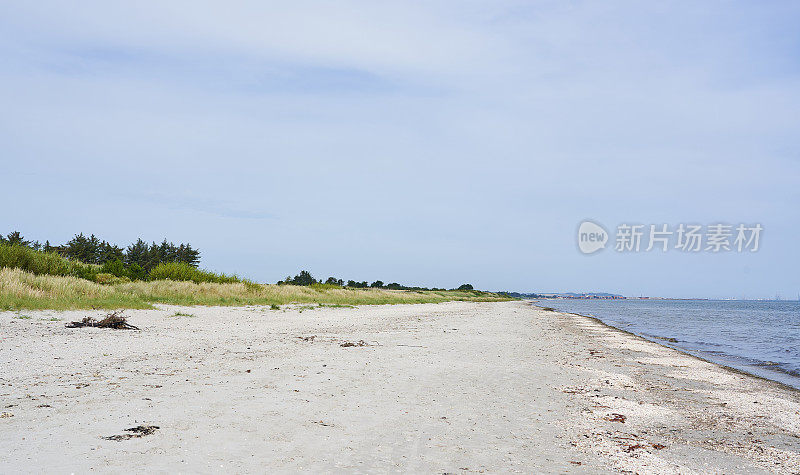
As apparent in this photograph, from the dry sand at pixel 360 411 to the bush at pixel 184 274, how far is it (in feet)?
70.5

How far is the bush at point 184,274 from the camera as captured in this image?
32.7 meters

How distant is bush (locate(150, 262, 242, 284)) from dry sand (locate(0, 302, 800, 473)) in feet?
70.5

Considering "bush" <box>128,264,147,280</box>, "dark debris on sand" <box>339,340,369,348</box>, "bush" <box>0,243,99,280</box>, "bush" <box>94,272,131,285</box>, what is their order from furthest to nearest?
"bush" <box>128,264,147,280</box>
"bush" <box>94,272,131,285</box>
"bush" <box>0,243,99,280</box>
"dark debris on sand" <box>339,340,369,348</box>

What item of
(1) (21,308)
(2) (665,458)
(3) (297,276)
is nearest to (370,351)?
(2) (665,458)

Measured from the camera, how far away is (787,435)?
6488 millimetres

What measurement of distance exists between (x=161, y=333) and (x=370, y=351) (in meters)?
5.76

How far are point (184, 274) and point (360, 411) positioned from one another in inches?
1181

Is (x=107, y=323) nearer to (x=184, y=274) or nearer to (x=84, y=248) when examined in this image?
(x=184, y=274)

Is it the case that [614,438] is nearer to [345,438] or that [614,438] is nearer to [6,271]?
[345,438]

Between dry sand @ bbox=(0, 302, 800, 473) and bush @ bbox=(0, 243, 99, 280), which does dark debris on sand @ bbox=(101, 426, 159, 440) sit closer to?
dry sand @ bbox=(0, 302, 800, 473)

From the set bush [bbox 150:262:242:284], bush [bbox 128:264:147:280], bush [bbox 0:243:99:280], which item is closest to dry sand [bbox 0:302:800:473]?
bush [bbox 0:243:99:280]

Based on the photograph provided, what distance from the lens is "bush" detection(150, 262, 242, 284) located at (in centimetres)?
3272

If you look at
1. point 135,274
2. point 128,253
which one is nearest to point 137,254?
point 128,253

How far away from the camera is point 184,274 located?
3278cm
